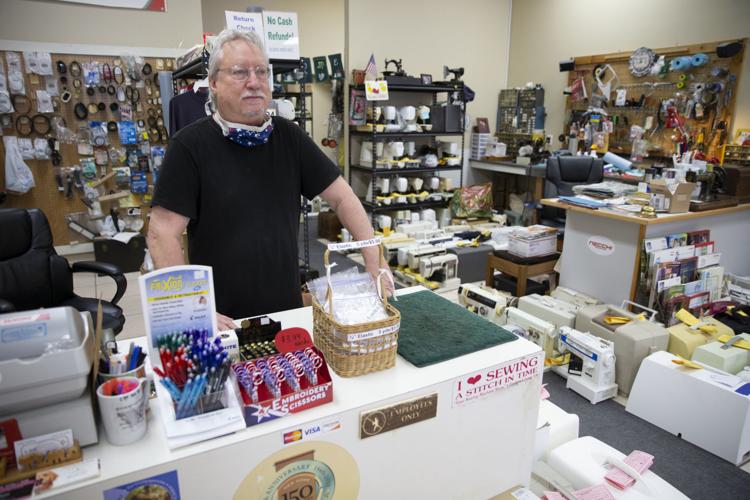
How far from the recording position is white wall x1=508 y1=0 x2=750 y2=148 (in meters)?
4.70

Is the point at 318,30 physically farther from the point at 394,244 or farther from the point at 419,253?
the point at 419,253

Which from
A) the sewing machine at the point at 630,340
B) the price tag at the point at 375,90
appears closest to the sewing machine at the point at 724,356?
the sewing machine at the point at 630,340

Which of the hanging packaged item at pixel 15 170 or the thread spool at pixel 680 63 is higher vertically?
the thread spool at pixel 680 63

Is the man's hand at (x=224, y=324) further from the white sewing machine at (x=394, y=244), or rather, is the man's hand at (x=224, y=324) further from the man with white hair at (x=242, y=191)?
the white sewing machine at (x=394, y=244)

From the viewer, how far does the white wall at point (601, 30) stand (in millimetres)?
4695

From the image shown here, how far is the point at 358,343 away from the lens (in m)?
1.06

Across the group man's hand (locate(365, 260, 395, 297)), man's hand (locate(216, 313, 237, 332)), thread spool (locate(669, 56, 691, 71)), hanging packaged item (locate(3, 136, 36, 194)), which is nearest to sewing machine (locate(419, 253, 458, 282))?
man's hand (locate(365, 260, 395, 297))

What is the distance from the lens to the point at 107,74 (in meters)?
4.75

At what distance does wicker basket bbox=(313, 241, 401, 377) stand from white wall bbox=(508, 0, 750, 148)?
16.9 feet

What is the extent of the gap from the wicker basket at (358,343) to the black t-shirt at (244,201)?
0.59m

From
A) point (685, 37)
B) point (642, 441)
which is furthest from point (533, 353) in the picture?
point (685, 37)

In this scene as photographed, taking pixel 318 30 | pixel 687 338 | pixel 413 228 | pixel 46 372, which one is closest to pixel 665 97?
pixel 413 228

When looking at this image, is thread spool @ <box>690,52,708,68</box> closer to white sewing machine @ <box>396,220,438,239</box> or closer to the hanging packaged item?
white sewing machine @ <box>396,220,438,239</box>

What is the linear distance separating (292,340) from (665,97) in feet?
18.1
